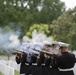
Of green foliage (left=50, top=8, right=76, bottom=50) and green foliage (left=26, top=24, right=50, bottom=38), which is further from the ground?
green foliage (left=50, top=8, right=76, bottom=50)

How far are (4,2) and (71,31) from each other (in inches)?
1163

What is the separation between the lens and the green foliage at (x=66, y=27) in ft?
128

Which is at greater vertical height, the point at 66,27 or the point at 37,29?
the point at 66,27

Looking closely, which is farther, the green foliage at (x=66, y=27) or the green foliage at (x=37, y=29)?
the green foliage at (x=37, y=29)

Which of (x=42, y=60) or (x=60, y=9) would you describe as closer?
(x=42, y=60)

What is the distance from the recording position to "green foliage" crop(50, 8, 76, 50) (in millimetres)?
39031

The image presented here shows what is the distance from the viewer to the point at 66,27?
4088 centimetres

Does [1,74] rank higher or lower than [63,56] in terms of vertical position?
lower

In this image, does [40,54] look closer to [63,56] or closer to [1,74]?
[63,56]

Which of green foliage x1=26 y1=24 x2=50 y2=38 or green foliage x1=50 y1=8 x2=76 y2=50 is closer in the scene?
green foliage x1=50 y1=8 x2=76 y2=50

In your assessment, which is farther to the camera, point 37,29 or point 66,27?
point 37,29

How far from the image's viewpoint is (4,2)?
66688 millimetres

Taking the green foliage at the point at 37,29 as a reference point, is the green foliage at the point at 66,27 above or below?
above

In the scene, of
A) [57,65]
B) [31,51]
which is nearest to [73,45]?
[31,51]
